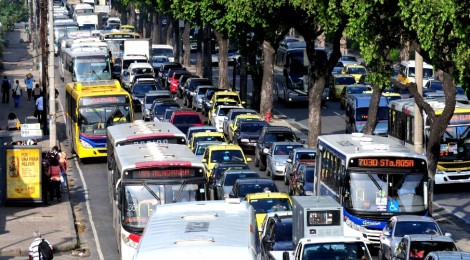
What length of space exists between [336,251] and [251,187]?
34.6ft

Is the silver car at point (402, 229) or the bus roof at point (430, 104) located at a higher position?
the bus roof at point (430, 104)

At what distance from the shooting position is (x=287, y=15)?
52188 mm

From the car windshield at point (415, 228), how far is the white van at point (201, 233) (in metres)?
10.2

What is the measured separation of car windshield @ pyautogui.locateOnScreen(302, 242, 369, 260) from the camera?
82.1 ft

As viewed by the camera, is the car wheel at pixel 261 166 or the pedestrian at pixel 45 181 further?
the car wheel at pixel 261 166

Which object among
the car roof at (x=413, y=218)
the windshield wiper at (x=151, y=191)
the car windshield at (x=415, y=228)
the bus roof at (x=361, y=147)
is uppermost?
the bus roof at (x=361, y=147)

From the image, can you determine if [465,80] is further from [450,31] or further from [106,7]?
[106,7]

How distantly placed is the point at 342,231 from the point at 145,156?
5.02 meters

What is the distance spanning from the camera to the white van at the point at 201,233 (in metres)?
16.3

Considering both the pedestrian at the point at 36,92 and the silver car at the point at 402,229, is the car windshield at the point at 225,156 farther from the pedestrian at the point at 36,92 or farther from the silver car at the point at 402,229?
the pedestrian at the point at 36,92

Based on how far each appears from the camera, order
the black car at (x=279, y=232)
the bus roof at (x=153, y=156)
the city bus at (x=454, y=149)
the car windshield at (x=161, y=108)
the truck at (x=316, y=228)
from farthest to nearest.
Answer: the car windshield at (x=161, y=108) < the city bus at (x=454, y=149) < the black car at (x=279, y=232) < the bus roof at (x=153, y=156) < the truck at (x=316, y=228)

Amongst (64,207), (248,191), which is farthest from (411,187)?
(64,207)

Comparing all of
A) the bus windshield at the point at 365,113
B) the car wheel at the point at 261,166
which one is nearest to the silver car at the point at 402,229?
the car wheel at the point at 261,166

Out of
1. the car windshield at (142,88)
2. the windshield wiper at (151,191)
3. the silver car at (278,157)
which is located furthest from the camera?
the car windshield at (142,88)
